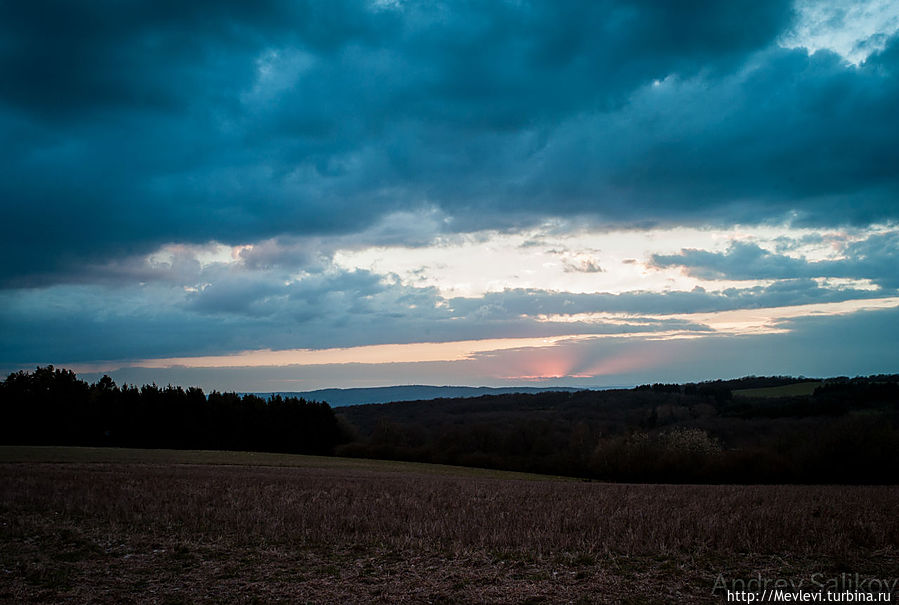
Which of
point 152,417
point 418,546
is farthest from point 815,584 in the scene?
Answer: point 152,417

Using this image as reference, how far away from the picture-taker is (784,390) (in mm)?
107688

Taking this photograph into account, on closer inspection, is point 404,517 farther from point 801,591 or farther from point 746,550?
point 801,591

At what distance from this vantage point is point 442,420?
95.7 meters

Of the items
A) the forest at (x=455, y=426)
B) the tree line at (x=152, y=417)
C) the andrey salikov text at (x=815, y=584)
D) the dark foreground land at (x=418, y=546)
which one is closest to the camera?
the andrey salikov text at (x=815, y=584)

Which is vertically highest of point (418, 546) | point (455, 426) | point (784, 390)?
point (418, 546)

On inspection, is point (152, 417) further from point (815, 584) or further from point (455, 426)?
point (815, 584)

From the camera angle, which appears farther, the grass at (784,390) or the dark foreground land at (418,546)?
the grass at (784,390)

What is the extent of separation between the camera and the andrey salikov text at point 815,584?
917cm

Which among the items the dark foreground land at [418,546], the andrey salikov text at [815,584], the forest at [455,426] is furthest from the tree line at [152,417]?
the andrey salikov text at [815,584]

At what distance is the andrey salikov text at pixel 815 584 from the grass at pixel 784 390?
102419 mm

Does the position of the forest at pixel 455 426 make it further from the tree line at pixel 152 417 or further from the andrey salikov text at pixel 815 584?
the andrey salikov text at pixel 815 584

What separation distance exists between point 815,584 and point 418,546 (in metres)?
7.63

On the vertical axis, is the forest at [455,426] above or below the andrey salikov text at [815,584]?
below

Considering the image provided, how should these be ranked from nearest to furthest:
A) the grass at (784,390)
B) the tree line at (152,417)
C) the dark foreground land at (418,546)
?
1. the dark foreground land at (418,546)
2. the tree line at (152,417)
3. the grass at (784,390)
